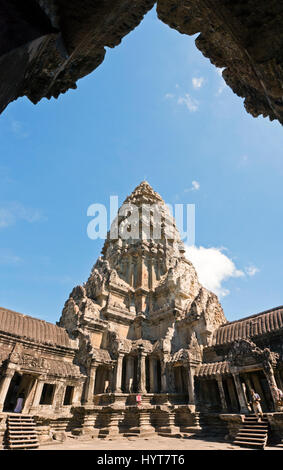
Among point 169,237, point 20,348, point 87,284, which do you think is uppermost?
point 169,237

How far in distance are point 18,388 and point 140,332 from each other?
11.1 meters

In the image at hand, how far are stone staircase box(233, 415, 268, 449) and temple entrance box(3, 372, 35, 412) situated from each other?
11041 millimetres

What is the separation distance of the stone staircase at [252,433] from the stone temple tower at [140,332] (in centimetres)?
408

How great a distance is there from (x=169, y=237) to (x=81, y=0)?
1211 inches

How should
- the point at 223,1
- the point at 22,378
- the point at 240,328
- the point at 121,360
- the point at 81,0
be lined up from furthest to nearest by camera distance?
the point at 121,360, the point at 240,328, the point at 22,378, the point at 81,0, the point at 223,1

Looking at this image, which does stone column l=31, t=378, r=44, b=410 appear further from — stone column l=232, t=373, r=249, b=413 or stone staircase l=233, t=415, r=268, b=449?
stone column l=232, t=373, r=249, b=413

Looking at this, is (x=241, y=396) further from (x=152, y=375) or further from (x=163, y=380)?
(x=152, y=375)

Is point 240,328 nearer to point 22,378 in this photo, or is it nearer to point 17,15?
point 22,378

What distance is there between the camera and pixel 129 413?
16.1 m

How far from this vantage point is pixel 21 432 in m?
11.1

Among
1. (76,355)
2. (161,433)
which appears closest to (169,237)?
(76,355)

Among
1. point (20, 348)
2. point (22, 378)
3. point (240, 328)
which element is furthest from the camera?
point (240, 328)

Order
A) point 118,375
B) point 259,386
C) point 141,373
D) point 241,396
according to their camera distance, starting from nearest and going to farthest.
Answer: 1. point 241,396
2. point 259,386
3. point 118,375
4. point 141,373

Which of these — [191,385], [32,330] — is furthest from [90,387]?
[191,385]
